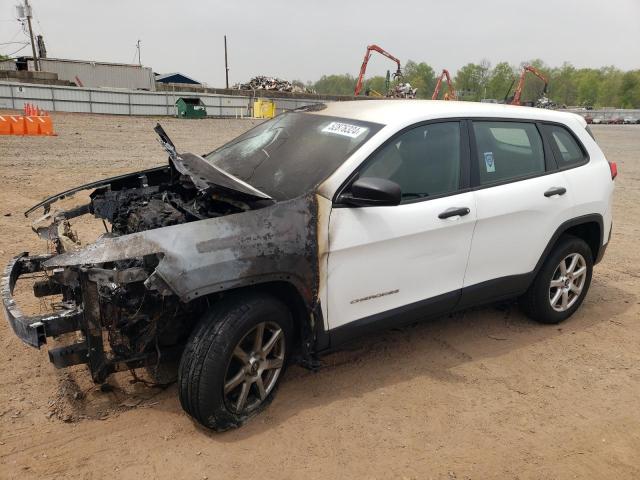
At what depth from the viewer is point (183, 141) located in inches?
685

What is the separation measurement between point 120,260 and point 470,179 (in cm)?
246

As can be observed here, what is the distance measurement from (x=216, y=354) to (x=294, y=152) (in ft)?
5.09

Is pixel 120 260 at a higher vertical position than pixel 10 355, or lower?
higher

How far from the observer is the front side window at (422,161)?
3457 millimetres

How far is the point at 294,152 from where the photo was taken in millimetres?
3678

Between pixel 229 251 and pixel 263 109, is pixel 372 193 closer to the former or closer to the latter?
pixel 229 251

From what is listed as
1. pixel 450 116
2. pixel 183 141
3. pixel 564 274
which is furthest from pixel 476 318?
pixel 183 141

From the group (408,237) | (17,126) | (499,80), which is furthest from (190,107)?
(499,80)

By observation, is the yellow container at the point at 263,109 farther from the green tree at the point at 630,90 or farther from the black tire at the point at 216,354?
the green tree at the point at 630,90

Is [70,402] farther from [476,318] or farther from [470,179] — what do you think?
[476,318]

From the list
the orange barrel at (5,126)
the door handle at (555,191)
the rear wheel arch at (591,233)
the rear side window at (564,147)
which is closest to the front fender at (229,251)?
the door handle at (555,191)

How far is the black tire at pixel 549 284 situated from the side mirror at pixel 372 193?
2.02m

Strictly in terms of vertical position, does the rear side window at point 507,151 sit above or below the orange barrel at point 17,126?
below

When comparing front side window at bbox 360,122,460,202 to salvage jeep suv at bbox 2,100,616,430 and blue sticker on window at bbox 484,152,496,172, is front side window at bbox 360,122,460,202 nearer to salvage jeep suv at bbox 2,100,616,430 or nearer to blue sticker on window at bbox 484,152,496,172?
salvage jeep suv at bbox 2,100,616,430
